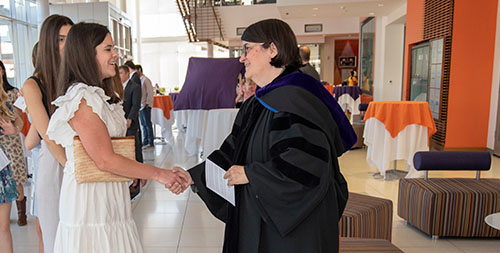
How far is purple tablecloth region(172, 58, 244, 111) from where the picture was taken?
4680 millimetres

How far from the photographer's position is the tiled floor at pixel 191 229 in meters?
3.24

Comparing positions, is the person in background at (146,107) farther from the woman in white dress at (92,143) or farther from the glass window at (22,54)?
the woman in white dress at (92,143)

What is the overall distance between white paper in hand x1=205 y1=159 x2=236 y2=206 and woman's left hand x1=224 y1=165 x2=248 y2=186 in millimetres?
62

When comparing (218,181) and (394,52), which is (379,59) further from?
(218,181)

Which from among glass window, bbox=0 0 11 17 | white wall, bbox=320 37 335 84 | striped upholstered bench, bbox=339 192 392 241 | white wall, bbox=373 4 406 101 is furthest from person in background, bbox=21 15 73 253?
white wall, bbox=320 37 335 84

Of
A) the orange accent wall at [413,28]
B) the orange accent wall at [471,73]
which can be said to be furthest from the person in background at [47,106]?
the orange accent wall at [413,28]

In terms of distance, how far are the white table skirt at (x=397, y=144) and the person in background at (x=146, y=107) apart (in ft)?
14.0

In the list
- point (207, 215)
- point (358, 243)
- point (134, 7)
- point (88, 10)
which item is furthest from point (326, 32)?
point (358, 243)

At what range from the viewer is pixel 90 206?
1504mm

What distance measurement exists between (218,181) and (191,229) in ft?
7.60

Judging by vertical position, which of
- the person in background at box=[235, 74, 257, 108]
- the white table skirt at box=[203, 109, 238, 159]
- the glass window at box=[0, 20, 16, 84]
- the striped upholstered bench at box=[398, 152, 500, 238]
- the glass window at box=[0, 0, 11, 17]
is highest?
the glass window at box=[0, 0, 11, 17]

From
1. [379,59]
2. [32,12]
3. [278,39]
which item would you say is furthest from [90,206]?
[379,59]

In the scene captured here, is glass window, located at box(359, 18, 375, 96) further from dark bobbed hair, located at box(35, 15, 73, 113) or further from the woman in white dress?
the woman in white dress

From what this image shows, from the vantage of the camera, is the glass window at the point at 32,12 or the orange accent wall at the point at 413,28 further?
the orange accent wall at the point at 413,28
